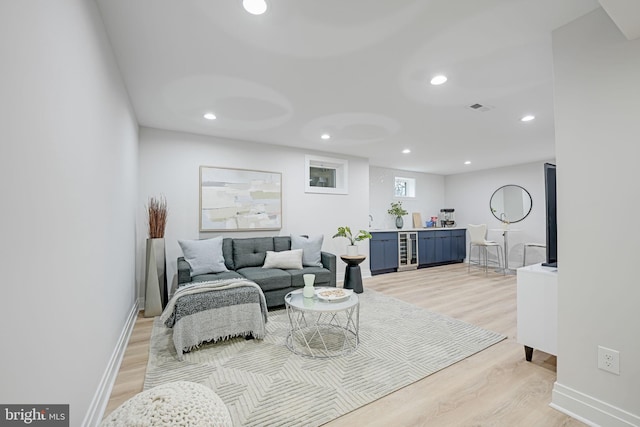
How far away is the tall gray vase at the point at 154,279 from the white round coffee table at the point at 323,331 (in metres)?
1.73

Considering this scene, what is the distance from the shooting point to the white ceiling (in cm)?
168

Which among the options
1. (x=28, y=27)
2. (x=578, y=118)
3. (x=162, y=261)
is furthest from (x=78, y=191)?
(x=578, y=118)

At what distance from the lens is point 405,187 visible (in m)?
7.31

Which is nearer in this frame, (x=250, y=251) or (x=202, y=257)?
(x=202, y=257)

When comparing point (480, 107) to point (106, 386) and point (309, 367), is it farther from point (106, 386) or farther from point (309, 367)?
point (106, 386)

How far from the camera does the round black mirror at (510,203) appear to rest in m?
6.20

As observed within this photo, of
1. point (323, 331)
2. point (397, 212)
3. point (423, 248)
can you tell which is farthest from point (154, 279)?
point (423, 248)

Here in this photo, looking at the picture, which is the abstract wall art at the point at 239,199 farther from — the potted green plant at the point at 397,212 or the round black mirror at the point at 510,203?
the round black mirror at the point at 510,203

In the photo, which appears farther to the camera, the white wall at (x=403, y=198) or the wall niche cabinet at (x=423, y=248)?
the white wall at (x=403, y=198)

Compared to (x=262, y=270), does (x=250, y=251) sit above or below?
above

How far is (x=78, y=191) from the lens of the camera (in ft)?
4.38

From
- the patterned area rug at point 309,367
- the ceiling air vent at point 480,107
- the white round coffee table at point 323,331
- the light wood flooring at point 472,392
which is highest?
the ceiling air vent at point 480,107

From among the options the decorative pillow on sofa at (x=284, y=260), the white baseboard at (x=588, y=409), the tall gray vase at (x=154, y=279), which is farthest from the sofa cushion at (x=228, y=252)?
the white baseboard at (x=588, y=409)

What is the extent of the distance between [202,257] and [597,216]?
365 cm
